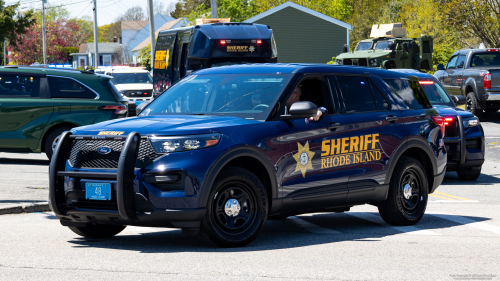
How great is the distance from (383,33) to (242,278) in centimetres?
2918

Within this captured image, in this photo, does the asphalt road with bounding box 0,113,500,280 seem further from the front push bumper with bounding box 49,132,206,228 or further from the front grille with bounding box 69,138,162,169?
the front grille with bounding box 69,138,162,169

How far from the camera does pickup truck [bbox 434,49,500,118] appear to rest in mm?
23203

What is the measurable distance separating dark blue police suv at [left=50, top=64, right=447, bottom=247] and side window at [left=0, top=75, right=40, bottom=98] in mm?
7178

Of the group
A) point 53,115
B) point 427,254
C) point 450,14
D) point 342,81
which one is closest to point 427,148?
point 342,81

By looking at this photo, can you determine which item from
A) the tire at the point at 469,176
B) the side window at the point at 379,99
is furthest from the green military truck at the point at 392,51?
the side window at the point at 379,99

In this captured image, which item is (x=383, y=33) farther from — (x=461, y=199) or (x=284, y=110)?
(x=284, y=110)

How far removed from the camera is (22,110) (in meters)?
14.3

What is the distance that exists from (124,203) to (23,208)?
3760 millimetres

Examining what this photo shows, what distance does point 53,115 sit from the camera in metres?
14.4

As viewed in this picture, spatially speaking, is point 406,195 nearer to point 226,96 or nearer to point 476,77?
point 226,96

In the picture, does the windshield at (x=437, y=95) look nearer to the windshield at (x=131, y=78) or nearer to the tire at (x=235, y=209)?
the tire at (x=235, y=209)

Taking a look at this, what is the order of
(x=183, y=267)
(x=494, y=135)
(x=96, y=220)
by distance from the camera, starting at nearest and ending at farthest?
(x=183, y=267), (x=96, y=220), (x=494, y=135)

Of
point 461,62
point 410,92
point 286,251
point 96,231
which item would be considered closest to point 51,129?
point 96,231

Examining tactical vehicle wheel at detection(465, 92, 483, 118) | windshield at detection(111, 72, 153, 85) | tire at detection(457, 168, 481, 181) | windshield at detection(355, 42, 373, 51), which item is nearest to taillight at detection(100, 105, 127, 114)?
tire at detection(457, 168, 481, 181)
